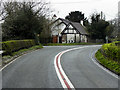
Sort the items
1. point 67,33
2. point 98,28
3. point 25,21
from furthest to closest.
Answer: point 67,33, point 98,28, point 25,21

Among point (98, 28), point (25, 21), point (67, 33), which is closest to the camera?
point (25, 21)

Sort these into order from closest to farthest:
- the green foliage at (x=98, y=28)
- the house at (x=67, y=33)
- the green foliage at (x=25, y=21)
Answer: the green foliage at (x=25, y=21)
the green foliage at (x=98, y=28)
the house at (x=67, y=33)

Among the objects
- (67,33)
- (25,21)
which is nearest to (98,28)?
(67,33)

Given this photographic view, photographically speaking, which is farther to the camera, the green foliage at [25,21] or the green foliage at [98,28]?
the green foliage at [98,28]

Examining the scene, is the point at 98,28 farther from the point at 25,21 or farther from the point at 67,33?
the point at 25,21

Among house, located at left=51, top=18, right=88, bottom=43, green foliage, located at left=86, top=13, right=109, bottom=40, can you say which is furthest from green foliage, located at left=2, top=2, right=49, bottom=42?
green foliage, located at left=86, top=13, right=109, bottom=40

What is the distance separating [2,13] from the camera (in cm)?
2722

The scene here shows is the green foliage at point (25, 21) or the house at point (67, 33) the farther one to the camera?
the house at point (67, 33)

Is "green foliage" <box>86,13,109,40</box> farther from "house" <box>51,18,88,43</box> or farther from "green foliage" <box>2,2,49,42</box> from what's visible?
"green foliage" <box>2,2,49,42</box>

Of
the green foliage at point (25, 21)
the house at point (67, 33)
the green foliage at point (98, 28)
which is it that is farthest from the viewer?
the house at point (67, 33)

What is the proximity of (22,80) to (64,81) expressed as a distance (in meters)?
2.02

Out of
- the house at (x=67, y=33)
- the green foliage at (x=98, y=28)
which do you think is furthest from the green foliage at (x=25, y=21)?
the green foliage at (x=98, y=28)

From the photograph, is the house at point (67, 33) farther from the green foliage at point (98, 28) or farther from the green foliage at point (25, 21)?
the green foliage at point (25, 21)

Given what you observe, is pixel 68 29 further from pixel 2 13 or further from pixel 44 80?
pixel 44 80
